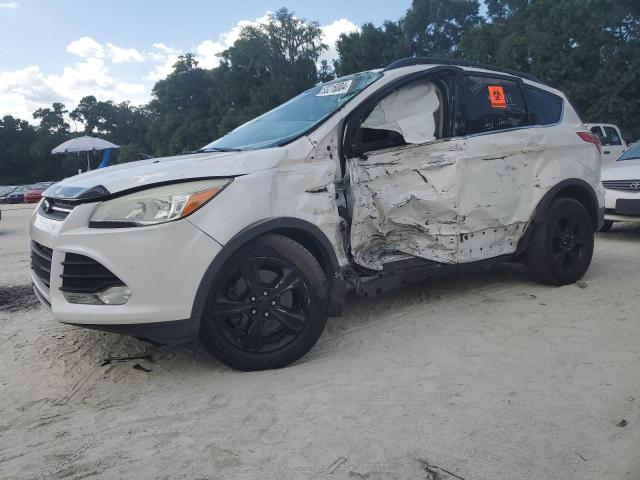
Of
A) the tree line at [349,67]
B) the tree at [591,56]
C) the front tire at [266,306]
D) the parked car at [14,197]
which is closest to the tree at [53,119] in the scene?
the tree line at [349,67]

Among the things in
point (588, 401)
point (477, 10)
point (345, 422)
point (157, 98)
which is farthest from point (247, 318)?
point (157, 98)

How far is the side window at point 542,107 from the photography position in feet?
15.1

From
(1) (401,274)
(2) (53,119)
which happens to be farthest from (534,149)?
(2) (53,119)

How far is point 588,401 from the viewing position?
2617 millimetres

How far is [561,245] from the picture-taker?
4703 mm

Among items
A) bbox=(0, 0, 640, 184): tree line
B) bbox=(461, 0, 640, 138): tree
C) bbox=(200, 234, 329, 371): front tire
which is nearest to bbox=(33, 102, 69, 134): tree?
bbox=(0, 0, 640, 184): tree line

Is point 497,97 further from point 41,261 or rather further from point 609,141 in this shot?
point 609,141

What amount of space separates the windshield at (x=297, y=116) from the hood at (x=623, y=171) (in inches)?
202

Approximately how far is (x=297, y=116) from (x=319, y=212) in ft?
3.12

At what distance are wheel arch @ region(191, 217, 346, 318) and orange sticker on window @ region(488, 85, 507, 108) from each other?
2.05 meters

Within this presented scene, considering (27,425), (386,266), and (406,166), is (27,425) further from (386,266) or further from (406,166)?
(406,166)

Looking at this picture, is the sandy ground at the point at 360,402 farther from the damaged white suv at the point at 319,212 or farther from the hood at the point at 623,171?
the hood at the point at 623,171

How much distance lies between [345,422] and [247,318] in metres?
0.87

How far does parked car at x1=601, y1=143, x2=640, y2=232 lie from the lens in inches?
279
